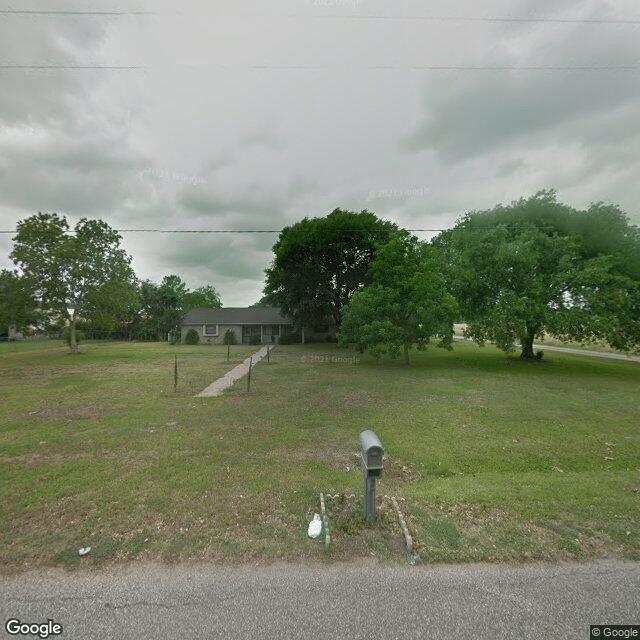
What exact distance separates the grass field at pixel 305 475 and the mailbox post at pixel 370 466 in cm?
20

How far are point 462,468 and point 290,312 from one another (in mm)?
25098

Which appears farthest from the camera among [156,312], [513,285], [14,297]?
[156,312]

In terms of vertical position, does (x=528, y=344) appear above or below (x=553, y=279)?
below

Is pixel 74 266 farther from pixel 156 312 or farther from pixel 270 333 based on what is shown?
pixel 156 312

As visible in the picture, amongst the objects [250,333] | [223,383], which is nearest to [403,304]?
[223,383]

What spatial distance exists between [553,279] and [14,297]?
32955mm

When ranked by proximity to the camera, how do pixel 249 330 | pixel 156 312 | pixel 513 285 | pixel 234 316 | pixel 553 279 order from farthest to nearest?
pixel 156 312
pixel 234 316
pixel 249 330
pixel 513 285
pixel 553 279

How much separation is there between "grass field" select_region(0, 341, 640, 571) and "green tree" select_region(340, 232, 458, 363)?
5904 mm

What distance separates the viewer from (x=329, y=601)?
2.29 m

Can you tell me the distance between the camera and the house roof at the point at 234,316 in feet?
114

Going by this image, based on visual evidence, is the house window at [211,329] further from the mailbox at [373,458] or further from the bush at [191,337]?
the mailbox at [373,458]

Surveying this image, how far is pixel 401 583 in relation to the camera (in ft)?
8.08

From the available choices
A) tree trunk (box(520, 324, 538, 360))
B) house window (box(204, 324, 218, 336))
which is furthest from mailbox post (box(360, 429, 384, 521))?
house window (box(204, 324, 218, 336))

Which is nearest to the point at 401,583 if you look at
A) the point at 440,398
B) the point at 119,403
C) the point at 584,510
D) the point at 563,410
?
the point at 584,510
